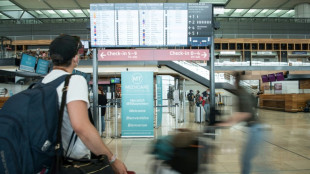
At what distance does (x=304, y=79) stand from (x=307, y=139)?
21.2 meters

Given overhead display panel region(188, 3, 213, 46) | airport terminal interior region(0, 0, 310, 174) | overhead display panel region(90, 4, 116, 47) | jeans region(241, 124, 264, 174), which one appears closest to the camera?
jeans region(241, 124, 264, 174)

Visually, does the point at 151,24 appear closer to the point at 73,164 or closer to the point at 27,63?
the point at 73,164

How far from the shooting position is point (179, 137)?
2111 mm

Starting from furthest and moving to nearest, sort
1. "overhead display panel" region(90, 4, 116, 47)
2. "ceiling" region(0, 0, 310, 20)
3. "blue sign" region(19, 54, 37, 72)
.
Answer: "ceiling" region(0, 0, 310, 20) → "blue sign" region(19, 54, 37, 72) → "overhead display panel" region(90, 4, 116, 47)

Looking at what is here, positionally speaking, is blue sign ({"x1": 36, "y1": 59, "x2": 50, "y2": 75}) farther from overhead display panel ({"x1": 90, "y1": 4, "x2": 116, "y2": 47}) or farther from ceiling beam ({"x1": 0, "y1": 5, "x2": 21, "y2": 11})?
ceiling beam ({"x1": 0, "y1": 5, "x2": 21, "y2": 11})

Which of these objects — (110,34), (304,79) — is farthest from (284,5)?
(110,34)

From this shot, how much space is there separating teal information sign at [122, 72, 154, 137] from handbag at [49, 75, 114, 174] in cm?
629

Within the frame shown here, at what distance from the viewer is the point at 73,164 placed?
4.20ft

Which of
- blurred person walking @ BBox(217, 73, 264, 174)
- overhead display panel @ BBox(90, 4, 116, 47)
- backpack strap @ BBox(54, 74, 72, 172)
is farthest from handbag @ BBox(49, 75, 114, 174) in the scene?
overhead display panel @ BBox(90, 4, 116, 47)

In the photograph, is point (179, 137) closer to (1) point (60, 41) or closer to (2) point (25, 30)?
(1) point (60, 41)

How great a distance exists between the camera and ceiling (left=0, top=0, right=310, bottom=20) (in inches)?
1078

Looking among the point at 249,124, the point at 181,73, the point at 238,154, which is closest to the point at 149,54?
the point at 238,154

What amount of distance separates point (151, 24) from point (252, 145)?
4.69 meters

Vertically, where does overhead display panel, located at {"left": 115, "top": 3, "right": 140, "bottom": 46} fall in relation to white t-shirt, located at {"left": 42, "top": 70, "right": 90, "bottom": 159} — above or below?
above
